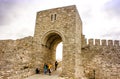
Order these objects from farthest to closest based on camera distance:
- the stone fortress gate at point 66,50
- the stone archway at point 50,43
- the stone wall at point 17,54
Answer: the stone archway at point 50,43, the stone wall at point 17,54, the stone fortress gate at point 66,50

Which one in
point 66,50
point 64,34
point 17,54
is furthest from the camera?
point 17,54

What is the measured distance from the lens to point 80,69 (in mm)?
10656

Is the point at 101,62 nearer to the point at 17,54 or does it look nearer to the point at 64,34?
the point at 64,34

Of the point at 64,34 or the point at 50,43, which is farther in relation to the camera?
the point at 50,43

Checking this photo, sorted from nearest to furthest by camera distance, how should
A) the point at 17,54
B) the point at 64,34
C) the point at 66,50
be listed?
the point at 66,50 → the point at 64,34 → the point at 17,54

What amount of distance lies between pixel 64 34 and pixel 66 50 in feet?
3.84

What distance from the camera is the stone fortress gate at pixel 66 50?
9.89m

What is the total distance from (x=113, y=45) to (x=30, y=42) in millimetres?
6563

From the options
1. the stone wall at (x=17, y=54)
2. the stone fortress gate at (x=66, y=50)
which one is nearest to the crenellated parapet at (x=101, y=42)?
the stone fortress gate at (x=66, y=50)

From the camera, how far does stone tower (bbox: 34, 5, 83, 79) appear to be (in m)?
9.45

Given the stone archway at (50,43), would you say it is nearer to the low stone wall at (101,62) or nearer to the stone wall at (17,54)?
the stone wall at (17,54)

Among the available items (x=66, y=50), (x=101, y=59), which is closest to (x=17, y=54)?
(x=66, y=50)

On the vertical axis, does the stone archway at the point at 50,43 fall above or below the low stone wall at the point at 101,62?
above

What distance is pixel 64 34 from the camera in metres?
10.0
